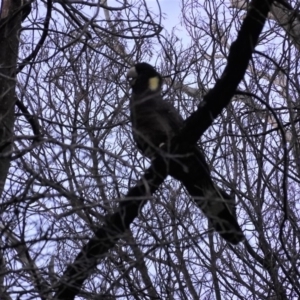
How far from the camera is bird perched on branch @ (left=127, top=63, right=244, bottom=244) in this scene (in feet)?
15.1

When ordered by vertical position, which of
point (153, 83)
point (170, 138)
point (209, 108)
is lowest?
point (209, 108)

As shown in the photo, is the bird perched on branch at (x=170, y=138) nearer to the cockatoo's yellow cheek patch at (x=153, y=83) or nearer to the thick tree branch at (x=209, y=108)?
the cockatoo's yellow cheek patch at (x=153, y=83)

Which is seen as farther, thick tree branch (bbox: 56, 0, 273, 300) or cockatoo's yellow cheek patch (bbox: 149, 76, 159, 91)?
cockatoo's yellow cheek patch (bbox: 149, 76, 159, 91)

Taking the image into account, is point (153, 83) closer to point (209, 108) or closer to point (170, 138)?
point (170, 138)

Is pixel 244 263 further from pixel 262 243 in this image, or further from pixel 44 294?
pixel 44 294

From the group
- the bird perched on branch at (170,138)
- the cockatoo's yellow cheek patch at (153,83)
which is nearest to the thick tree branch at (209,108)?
the bird perched on branch at (170,138)

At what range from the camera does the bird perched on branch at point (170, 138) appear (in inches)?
181

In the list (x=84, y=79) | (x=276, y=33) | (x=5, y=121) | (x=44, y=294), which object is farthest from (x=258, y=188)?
(x=44, y=294)

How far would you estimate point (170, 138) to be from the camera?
476 cm

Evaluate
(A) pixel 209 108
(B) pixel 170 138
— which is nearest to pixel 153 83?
(B) pixel 170 138

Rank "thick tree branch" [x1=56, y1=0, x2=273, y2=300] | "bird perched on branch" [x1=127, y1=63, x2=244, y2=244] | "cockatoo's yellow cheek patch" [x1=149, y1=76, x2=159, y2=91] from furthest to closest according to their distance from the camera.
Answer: "cockatoo's yellow cheek patch" [x1=149, y1=76, x2=159, y2=91] < "bird perched on branch" [x1=127, y1=63, x2=244, y2=244] < "thick tree branch" [x1=56, y1=0, x2=273, y2=300]

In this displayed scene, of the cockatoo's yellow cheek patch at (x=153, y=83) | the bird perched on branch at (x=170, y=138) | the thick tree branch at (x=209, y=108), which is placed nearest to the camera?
the thick tree branch at (x=209, y=108)

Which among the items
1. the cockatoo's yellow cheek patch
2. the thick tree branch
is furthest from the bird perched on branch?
the thick tree branch

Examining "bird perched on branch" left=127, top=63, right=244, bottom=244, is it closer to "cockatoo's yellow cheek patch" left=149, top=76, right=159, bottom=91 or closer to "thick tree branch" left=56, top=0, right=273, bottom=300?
"cockatoo's yellow cheek patch" left=149, top=76, right=159, bottom=91
